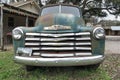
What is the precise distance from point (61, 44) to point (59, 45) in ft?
0.17

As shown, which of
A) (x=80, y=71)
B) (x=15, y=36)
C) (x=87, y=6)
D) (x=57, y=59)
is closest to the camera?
(x=57, y=59)

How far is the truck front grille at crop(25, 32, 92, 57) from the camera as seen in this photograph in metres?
5.50

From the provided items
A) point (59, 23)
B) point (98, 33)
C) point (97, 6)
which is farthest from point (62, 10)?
point (97, 6)

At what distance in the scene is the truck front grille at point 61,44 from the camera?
18.0 feet

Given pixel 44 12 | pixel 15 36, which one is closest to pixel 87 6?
pixel 44 12

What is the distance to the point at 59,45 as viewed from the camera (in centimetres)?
549

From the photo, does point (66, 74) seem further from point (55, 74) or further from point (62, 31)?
point (62, 31)

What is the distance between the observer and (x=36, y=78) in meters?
5.89

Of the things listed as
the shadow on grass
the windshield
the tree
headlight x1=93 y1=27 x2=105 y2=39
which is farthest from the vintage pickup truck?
the tree

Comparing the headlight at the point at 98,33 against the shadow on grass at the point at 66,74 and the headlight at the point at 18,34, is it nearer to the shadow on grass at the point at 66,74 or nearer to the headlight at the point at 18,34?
the shadow on grass at the point at 66,74

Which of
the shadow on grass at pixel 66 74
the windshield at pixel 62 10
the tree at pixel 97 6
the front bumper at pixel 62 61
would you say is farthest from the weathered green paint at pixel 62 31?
the tree at pixel 97 6

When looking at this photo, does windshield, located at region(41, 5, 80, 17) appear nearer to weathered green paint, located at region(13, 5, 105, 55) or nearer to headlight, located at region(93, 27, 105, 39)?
weathered green paint, located at region(13, 5, 105, 55)

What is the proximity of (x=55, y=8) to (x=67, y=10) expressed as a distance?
0.38m

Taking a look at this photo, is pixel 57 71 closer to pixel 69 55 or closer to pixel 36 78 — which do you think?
pixel 36 78
